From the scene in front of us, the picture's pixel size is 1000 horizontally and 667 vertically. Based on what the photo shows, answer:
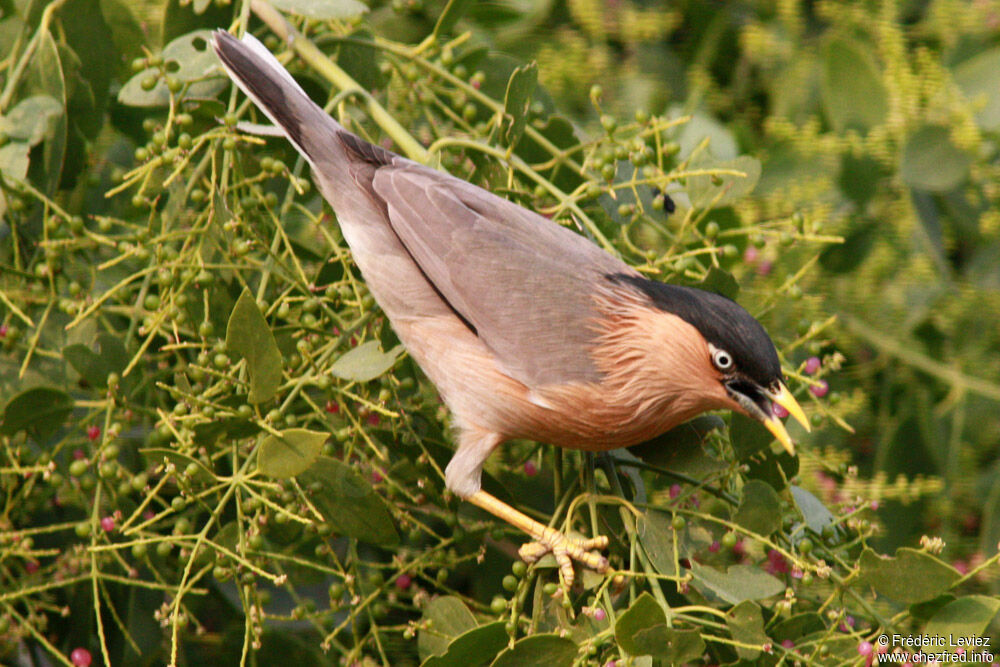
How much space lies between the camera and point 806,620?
7.22 feet

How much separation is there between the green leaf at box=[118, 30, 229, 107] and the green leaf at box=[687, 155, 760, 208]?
4.62 feet

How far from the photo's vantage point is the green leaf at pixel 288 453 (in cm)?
214

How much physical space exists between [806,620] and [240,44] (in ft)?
7.07

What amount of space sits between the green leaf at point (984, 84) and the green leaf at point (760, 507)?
104 inches

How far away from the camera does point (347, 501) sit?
2.35m

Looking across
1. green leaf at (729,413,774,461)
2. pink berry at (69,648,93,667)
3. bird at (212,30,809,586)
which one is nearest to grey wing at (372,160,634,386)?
bird at (212,30,809,586)

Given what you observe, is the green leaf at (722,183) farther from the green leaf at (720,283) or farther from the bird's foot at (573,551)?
the bird's foot at (573,551)

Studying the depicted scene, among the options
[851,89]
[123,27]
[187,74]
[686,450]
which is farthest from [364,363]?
[851,89]

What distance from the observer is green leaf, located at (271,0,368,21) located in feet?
8.99

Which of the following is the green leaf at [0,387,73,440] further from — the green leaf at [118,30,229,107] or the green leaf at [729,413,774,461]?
the green leaf at [729,413,774,461]

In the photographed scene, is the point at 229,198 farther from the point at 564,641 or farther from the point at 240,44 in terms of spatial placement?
the point at 564,641

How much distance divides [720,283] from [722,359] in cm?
20

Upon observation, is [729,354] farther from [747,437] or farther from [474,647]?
[474,647]

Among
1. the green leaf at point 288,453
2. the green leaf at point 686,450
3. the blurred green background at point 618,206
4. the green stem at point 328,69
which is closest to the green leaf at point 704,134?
the blurred green background at point 618,206
